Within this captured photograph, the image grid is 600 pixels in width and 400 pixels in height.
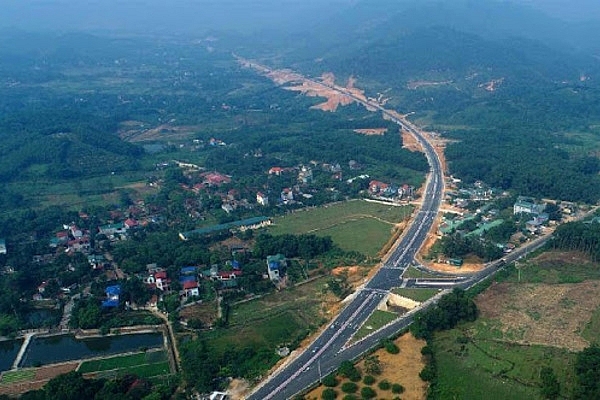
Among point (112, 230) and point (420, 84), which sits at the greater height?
point (420, 84)

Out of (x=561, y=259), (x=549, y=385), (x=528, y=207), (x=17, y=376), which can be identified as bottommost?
(x=17, y=376)

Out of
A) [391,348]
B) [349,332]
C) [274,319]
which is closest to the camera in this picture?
[391,348]

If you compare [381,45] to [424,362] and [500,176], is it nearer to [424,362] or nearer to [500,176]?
[500,176]

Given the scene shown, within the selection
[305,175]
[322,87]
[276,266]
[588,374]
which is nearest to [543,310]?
[588,374]

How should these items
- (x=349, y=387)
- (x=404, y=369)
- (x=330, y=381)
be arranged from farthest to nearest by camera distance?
(x=404, y=369)
(x=330, y=381)
(x=349, y=387)

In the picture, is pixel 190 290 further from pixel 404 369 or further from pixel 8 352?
pixel 404 369

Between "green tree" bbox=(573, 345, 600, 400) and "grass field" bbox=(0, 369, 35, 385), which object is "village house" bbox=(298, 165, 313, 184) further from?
"green tree" bbox=(573, 345, 600, 400)
